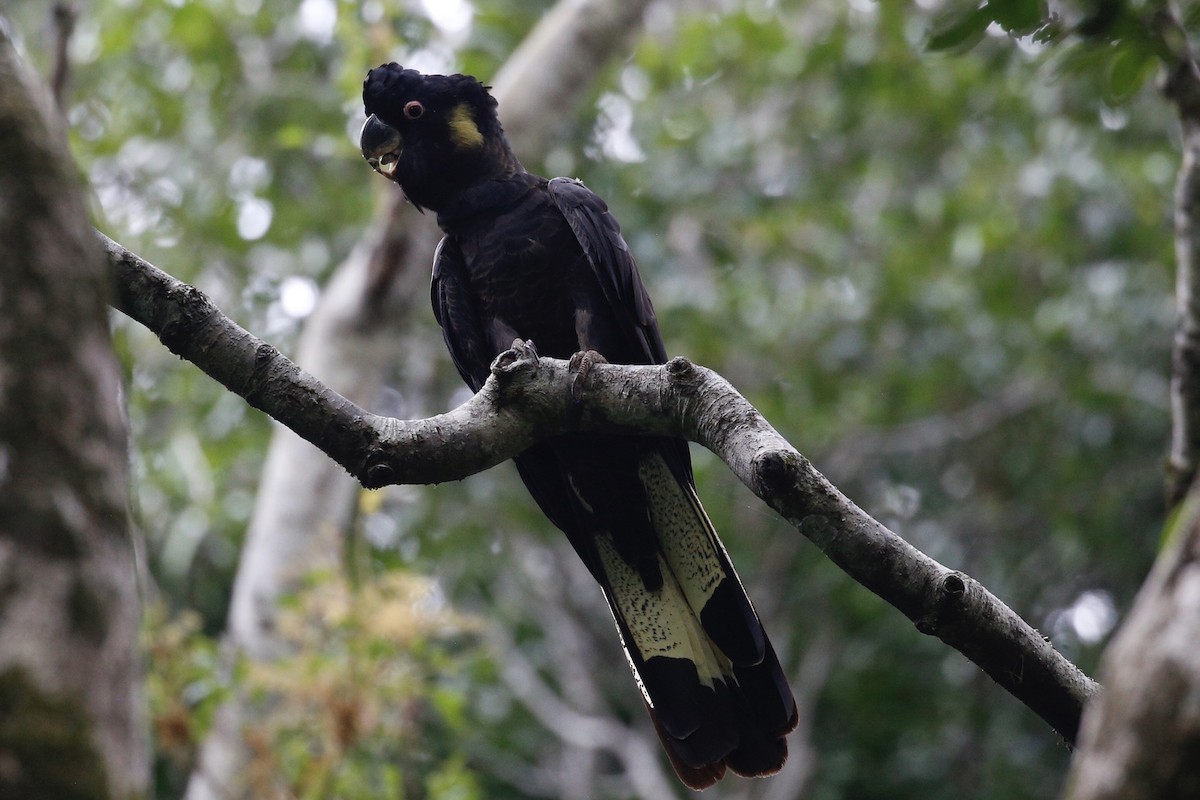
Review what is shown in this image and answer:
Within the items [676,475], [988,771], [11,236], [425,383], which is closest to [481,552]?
[425,383]

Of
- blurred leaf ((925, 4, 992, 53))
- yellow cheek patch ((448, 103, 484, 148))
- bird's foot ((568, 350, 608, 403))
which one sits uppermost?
blurred leaf ((925, 4, 992, 53))

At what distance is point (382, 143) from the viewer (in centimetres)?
391

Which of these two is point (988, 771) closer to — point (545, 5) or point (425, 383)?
point (425, 383)

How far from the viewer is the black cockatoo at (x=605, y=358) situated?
3098mm

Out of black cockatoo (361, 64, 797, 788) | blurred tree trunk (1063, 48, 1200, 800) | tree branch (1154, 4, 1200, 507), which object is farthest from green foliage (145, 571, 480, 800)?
blurred tree trunk (1063, 48, 1200, 800)

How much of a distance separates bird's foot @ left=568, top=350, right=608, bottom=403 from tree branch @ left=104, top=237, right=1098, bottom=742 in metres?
0.01

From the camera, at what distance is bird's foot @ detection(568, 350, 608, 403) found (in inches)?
105

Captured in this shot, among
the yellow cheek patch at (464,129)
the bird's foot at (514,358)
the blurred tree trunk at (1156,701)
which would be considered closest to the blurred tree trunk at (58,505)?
the blurred tree trunk at (1156,701)

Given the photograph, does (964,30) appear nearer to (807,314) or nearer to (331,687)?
(331,687)

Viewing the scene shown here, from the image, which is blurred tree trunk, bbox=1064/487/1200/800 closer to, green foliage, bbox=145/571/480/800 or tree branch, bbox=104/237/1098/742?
tree branch, bbox=104/237/1098/742

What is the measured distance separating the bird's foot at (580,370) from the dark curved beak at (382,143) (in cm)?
151

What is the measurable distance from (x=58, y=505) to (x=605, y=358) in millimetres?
2391

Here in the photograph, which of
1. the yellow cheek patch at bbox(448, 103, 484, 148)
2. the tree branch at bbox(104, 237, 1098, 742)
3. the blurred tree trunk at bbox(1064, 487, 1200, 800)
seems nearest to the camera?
the blurred tree trunk at bbox(1064, 487, 1200, 800)

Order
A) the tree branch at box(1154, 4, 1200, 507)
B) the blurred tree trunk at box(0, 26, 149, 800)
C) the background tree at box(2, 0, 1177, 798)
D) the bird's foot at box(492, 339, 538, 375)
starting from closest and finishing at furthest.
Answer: the blurred tree trunk at box(0, 26, 149, 800) < the bird's foot at box(492, 339, 538, 375) < the tree branch at box(1154, 4, 1200, 507) < the background tree at box(2, 0, 1177, 798)
